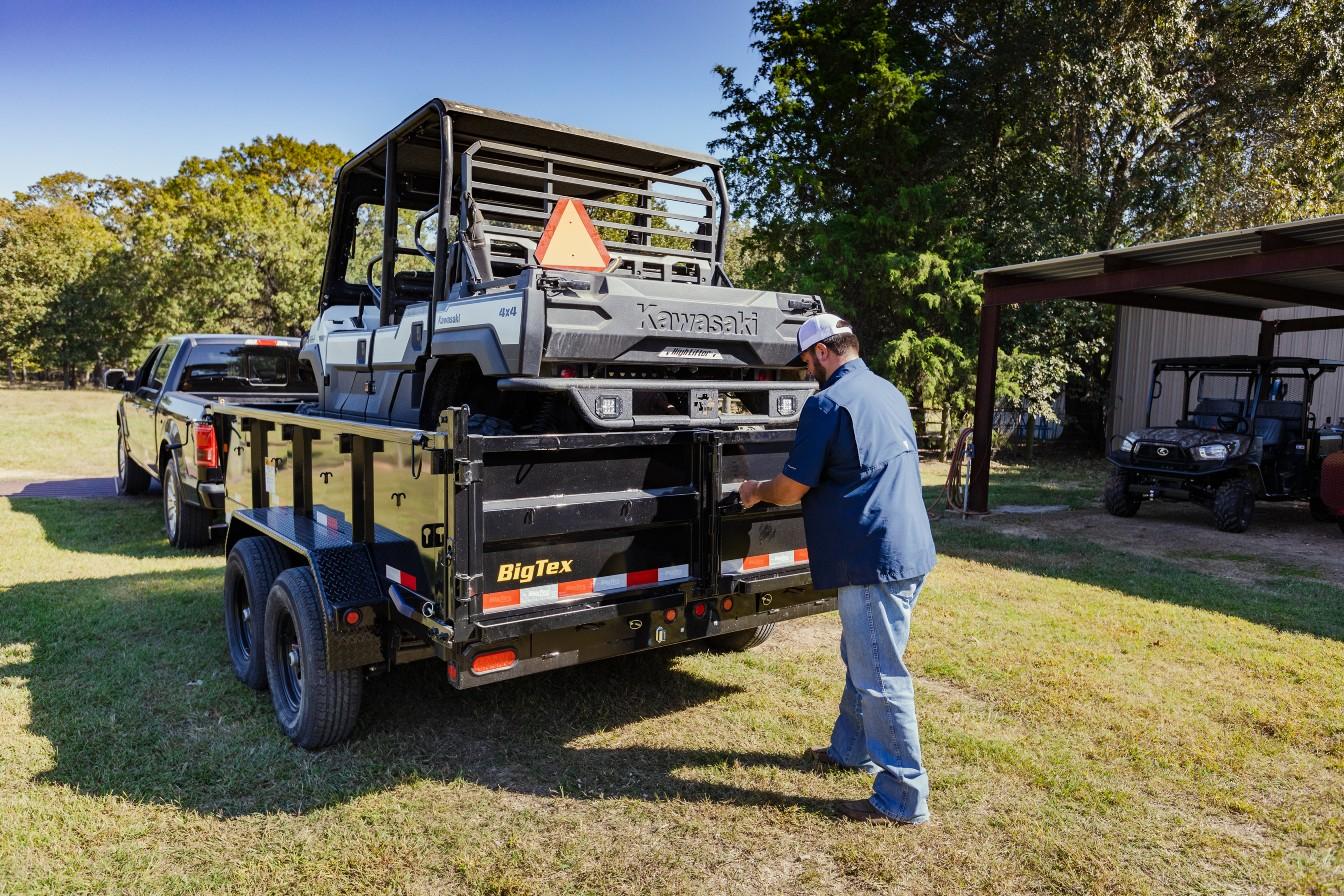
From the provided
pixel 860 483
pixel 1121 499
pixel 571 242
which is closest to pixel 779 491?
pixel 860 483

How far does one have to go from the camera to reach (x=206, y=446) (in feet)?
24.3

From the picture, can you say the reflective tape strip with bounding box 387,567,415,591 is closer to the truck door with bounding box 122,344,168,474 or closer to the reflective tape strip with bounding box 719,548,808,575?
the reflective tape strip with bounding box 719,548,808,575

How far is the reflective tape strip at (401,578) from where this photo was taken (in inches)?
145

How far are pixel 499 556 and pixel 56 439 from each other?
1752 cm

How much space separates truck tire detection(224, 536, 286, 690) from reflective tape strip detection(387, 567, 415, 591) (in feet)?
2.79

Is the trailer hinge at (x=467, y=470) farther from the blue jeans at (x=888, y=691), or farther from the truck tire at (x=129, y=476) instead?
the truck tire at (x=129, y=476)

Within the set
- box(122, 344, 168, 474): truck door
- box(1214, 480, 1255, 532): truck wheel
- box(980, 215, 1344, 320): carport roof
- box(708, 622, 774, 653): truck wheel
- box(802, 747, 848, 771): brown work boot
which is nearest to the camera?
box(802, 747, 848, 771): brown work boot

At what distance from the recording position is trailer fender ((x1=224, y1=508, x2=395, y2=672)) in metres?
3.74

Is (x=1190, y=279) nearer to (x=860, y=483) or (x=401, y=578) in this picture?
(x=860, y=483)

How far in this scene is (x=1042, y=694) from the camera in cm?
506

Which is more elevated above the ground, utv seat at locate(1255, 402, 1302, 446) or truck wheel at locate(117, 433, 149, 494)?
utv seat at locate(1255, 402, 1302, 446)

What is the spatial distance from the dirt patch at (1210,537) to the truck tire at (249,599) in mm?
8011

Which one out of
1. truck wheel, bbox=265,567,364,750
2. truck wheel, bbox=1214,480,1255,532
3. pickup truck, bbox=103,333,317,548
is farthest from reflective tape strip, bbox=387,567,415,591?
truck wheel, bbox=1214,480,1255,532

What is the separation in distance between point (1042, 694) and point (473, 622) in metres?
3.36
